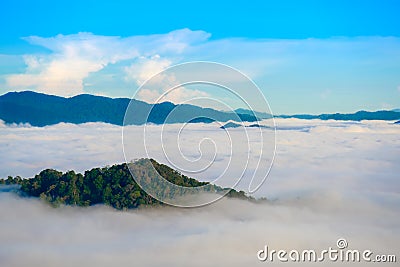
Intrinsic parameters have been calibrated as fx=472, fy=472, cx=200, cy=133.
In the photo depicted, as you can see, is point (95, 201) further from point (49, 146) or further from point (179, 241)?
point (49, 146)

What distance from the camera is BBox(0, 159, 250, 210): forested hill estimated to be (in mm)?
32812

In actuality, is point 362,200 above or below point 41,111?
below

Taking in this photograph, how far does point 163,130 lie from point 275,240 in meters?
14.4

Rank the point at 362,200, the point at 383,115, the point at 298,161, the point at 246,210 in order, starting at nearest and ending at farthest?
1. the point at 246,210
2. the point at 362,200
3. the point at 298,161
4. the point at 383,115

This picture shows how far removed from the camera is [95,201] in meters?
34.2

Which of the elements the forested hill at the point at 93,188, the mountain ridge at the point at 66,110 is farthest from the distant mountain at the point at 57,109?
the forested hill at the point at 93,188

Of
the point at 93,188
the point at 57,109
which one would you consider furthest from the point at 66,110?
Result: the point at 93,188

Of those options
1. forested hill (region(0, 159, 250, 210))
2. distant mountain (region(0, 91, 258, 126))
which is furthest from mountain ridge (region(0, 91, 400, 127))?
forested hill (region(0, 159, 250, 210))

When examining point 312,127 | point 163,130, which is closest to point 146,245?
point 163,130

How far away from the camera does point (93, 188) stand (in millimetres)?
34531

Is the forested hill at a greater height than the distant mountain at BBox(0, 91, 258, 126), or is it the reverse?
the distant mountain at BBox(0, 91, 258, 126)

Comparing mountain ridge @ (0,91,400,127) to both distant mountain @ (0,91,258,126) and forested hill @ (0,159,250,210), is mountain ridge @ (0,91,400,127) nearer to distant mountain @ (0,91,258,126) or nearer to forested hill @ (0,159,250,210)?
distant mountain @ (0,91,258,126)

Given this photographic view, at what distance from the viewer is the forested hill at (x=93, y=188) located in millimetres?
32812

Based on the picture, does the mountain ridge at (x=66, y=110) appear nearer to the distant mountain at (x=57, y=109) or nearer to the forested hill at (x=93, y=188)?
the distant mountain at (x=57, y=109)
